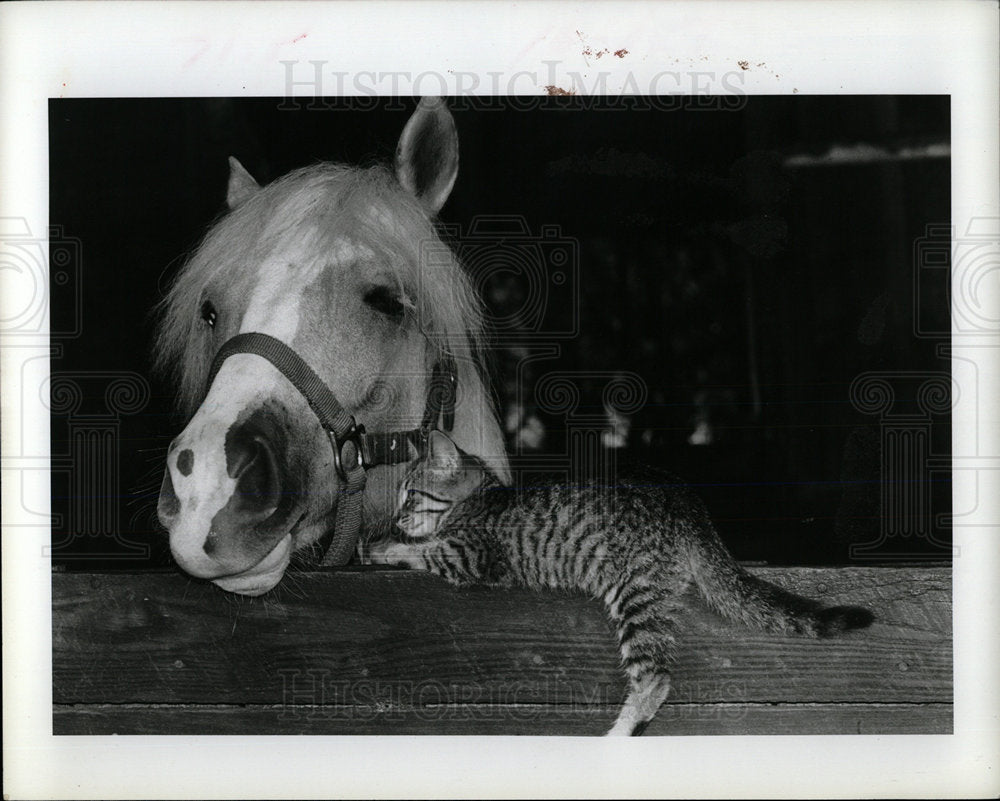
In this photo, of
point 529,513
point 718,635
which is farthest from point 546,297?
point 718,635

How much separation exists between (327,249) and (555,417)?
0.57 m

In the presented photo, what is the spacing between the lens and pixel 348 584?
188cm

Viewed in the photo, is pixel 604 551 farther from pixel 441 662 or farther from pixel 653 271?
pixel 653 271

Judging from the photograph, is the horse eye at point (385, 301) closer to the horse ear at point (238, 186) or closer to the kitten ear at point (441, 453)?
the kitten ear at point (441, 453)

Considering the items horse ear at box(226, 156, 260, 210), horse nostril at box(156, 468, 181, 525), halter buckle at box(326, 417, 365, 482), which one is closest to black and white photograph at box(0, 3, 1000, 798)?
horse ear at box(226, 156, 260, 210)

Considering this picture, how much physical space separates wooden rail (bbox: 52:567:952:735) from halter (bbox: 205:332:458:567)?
13 cm

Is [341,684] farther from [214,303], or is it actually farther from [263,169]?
[263,169]

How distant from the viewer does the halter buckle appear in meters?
1.78

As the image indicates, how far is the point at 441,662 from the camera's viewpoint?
1937 mm

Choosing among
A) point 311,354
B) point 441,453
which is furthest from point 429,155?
point 441,453

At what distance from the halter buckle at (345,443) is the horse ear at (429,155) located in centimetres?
48

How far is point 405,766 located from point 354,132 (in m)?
1.32

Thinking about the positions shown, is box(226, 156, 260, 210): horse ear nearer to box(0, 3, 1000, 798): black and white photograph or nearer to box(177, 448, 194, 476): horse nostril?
box(0, 3, 1000, 798): black and white photograph

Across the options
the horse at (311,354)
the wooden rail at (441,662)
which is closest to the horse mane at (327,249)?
the horse at (311,354)
